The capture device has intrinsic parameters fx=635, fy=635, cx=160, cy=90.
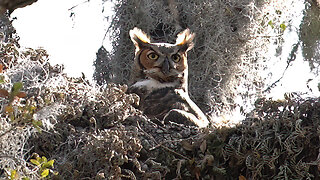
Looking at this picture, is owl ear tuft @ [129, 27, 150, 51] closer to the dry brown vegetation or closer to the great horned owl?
the great horned owl

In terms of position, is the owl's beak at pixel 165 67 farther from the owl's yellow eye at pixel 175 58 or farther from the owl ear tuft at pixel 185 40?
the owl ear tuft at pixel 185 40

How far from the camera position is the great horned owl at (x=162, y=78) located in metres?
4.37

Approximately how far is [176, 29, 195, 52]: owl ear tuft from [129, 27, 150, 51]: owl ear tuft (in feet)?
0.78

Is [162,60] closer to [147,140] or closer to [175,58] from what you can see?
[175,58]

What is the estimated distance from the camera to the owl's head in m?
4.51

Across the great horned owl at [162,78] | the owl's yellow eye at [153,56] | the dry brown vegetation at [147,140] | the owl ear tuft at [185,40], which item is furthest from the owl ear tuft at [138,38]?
the dry brown vegetation at [147,140]

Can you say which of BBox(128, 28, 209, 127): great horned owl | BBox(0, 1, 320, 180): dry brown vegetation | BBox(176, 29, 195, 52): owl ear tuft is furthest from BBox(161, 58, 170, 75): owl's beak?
BBox(0, 1, 320, 180): dry brown vegetation

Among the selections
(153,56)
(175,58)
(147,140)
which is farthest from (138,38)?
(147,140)

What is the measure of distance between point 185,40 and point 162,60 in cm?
29

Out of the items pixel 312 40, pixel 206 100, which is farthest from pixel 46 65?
pixel 312 40

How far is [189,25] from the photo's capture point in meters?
5.14

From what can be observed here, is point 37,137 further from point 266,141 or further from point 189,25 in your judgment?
point 189,25

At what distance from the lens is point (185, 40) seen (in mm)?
4680

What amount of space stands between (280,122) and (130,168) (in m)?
→ 0.85
